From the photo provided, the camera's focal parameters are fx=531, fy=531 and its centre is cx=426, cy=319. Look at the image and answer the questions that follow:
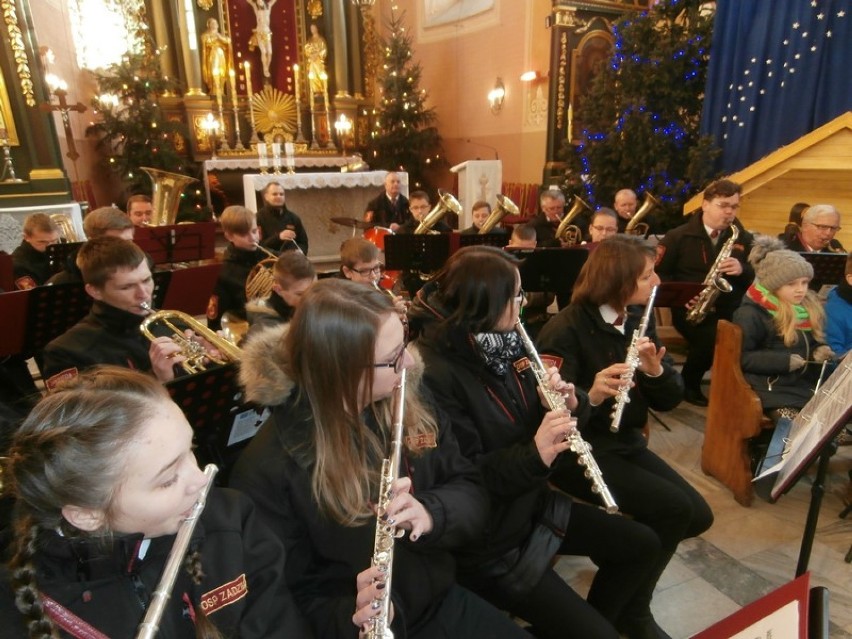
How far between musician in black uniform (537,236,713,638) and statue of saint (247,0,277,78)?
443 inches

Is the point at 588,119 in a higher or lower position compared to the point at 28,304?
higher

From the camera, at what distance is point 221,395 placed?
6.31ft

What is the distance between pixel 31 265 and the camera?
417cm

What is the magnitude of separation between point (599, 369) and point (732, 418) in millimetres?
1213

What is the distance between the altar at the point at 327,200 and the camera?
28.9 ft

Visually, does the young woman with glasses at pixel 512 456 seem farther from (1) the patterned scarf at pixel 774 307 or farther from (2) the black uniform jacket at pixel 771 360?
(1) the patterned scarf at pixel 774 307

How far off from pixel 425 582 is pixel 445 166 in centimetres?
1168

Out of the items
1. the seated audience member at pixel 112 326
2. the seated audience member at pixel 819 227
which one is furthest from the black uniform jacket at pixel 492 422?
the seated audience member at pixel 819 227

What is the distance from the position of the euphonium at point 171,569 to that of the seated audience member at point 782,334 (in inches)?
119

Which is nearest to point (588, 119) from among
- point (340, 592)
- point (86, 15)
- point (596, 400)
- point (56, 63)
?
point (596, 400)

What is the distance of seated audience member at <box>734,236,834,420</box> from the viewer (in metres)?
2.97

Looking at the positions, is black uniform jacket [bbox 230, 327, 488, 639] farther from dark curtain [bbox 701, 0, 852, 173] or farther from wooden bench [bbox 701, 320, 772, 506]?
dark curtain [bbox 701, 0, 852, 173]

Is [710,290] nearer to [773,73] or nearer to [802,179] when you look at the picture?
[802,179]

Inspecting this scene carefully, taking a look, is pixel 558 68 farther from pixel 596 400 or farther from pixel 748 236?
pixel 596 400
